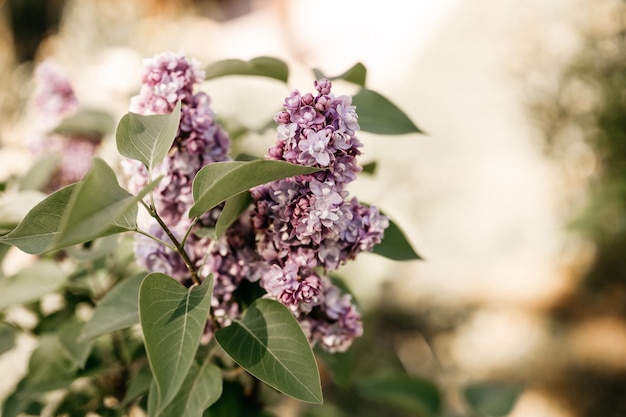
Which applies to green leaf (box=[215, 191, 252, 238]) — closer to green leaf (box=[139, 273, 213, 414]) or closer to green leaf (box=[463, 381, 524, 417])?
green leaf (box=[139, 273, 213, 414])

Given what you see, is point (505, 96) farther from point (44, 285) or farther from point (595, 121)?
point (44, 285)

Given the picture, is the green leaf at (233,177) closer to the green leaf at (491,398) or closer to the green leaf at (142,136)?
the green leaf at (142,136)

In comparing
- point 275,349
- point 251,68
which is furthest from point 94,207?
point 251,68

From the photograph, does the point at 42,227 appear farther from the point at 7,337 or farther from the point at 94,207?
the point at 7,337

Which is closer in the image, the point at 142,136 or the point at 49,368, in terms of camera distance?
the point at 142,136

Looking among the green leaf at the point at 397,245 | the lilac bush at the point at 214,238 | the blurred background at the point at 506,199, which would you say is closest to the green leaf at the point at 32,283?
the lilac bush at the point at 214,238
